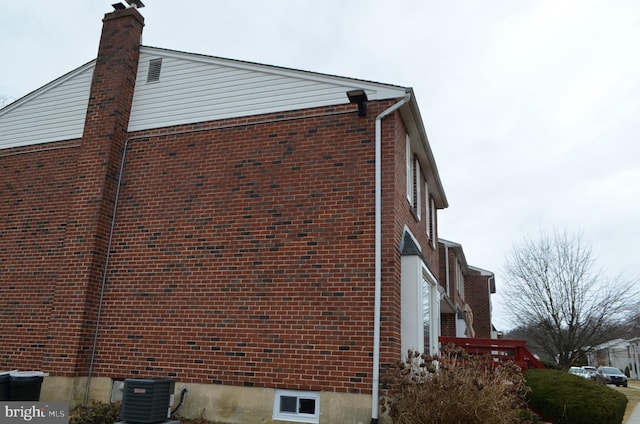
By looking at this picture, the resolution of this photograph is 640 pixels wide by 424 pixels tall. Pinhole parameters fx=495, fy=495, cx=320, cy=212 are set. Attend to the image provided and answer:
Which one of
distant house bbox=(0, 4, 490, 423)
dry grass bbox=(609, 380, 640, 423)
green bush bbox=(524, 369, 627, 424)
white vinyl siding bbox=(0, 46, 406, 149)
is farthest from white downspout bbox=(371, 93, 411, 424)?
dry grass bbox=(609, 380, 640, 423)

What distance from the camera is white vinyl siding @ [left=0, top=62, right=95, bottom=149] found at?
1083cm

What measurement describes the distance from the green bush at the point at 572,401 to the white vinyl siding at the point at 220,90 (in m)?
6.19

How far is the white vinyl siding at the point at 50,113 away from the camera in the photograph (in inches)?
426

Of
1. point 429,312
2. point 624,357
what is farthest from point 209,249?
point 624,357

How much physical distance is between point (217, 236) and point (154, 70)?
421cm

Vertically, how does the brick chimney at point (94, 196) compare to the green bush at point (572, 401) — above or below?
above

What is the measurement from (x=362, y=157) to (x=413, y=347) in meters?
3.18

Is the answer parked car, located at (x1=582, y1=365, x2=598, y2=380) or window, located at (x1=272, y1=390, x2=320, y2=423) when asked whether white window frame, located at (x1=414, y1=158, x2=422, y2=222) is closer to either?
window, located at (x1=272, y1=390, x2=320, y2=423)

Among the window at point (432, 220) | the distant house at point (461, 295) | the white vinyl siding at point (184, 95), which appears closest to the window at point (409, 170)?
the white vinyl siding at point (184, 95)

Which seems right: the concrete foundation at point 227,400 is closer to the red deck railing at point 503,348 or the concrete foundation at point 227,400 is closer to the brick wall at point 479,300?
the red deck railing at point 503,348

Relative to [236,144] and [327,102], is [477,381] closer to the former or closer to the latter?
[327,102]

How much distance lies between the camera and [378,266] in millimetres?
7621

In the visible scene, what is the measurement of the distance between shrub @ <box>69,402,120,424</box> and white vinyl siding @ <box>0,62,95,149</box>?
5.63m

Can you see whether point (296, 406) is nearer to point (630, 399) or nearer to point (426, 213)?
point (426, 213)
